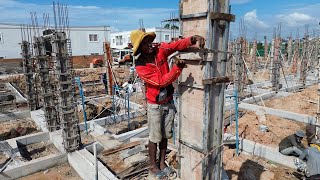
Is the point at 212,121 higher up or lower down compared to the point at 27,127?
higher up

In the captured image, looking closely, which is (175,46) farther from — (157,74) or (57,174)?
(57,174)

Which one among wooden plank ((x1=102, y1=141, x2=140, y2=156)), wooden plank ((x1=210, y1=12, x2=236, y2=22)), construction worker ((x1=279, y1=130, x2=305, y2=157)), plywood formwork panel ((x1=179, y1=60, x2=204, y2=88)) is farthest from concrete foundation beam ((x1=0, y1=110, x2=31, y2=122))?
wooden plank ((x1=210, y1=12, x2=236, y2=22))

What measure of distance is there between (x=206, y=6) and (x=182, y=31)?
49 cm

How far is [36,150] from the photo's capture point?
7.26 metres

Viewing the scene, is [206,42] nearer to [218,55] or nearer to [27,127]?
[218,55]

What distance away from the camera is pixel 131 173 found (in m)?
5.01

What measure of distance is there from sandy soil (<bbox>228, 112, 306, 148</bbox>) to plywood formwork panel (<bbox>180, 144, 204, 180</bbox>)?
200 inches

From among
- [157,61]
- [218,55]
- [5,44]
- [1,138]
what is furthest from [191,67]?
[5,44]

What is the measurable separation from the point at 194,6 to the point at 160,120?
5.01 feet

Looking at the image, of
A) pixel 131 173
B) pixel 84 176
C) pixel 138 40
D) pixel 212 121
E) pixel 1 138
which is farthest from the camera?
pixel 1 138

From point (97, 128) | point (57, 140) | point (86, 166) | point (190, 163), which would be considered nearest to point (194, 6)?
point (190, 163)

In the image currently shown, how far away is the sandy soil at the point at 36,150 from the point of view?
22.9 feet

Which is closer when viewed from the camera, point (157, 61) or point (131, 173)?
point (157, 61)

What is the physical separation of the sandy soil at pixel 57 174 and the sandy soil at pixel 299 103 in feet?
29.3
